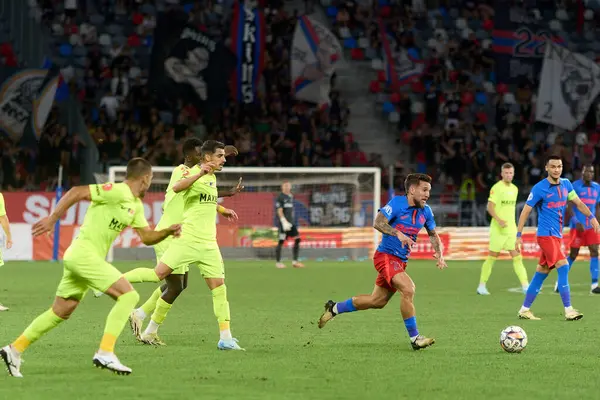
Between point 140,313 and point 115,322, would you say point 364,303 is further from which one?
point 115,322

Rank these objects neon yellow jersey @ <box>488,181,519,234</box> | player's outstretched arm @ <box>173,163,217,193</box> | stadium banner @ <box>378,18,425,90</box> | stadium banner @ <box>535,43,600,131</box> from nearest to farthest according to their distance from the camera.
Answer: player's outstretched arm @ <box>173,163,217,193</box>, neon yellow jersey @ <box>488,181,519,234</box>, stadium banner @ <box>535,43,600,131</box>, stadium banner @ <box>378,18,425,90</box>

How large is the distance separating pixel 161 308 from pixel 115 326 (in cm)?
271

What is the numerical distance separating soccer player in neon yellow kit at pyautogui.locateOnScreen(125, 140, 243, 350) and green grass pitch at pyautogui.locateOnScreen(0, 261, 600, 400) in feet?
1.53

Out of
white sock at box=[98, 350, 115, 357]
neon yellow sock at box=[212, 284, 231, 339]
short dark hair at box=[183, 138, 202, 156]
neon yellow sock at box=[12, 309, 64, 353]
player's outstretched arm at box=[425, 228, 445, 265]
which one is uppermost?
short dark hair at box=[183, 138, 202, 156]

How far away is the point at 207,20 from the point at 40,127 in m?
7.16

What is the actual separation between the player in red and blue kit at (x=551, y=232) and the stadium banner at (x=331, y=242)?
46.6ft

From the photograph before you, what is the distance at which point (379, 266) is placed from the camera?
1195cm

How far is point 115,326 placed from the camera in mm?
9227

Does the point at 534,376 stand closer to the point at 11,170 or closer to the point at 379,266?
the point at 379,266

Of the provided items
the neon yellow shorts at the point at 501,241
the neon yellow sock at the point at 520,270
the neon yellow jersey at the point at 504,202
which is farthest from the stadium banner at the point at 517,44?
the neon yellow sock at the point at 520,270

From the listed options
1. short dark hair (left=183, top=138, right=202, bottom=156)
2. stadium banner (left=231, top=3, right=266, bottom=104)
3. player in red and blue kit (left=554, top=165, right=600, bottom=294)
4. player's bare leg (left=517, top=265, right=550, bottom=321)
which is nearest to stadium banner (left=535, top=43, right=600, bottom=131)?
stadium banner (left=231, top=3, right=266, bottom=104)

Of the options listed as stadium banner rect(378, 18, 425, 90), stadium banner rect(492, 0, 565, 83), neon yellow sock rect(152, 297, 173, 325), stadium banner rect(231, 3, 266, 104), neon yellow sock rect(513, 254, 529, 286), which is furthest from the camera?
stadium banner rect(492, 0, 565, 83)

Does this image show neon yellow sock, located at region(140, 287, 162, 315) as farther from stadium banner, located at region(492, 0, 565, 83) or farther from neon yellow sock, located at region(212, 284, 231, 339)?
stadium banner, located at region(492, 0, 565, 83)

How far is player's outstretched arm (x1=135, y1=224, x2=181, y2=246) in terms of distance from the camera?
909cm
